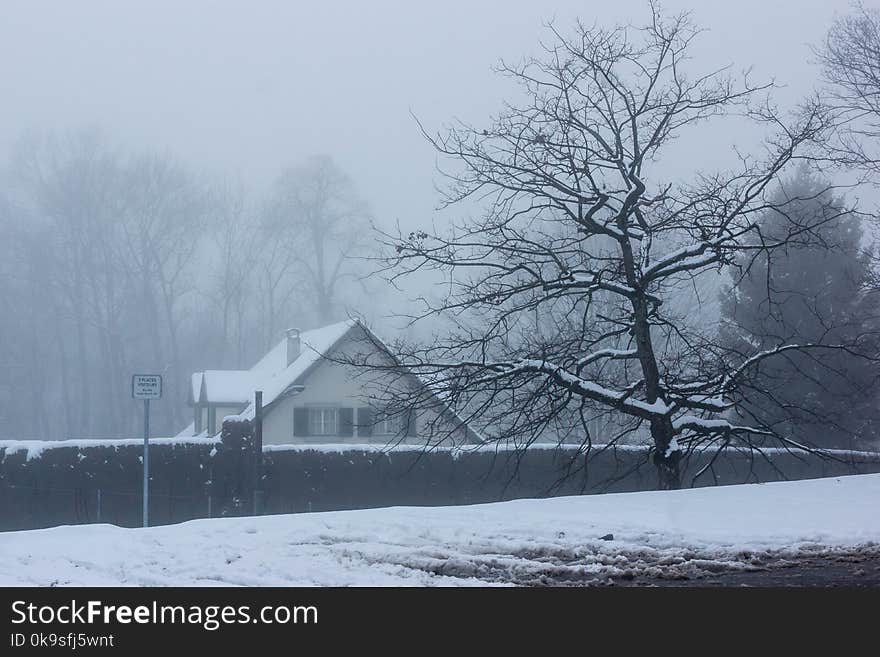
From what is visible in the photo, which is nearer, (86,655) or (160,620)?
(86,655)

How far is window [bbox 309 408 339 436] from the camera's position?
37.5m

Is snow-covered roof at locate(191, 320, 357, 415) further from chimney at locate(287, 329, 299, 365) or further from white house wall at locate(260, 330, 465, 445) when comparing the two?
white house wall at locate(260, 330, 465, 445)

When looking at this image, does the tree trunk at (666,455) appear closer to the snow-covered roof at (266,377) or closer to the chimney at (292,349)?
the snow-covered roof at (266,377)

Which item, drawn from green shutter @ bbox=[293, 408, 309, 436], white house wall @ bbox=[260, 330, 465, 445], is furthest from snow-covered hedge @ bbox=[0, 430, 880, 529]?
green shutter @ bbox=[293, 408, 309, 436]

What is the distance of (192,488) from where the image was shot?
86.6 feet

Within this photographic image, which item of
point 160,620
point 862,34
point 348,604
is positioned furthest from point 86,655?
point 862,34

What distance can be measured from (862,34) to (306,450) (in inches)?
596

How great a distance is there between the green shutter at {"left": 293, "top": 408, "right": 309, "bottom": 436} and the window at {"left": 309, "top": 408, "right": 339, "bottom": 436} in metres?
0.27

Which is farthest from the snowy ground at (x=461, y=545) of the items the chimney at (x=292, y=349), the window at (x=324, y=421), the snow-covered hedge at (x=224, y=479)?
the chimney at (x=292, y=349)

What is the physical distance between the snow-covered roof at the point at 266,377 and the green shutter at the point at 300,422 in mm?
910

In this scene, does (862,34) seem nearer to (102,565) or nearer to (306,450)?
(306,450)

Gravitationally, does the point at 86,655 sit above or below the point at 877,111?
below

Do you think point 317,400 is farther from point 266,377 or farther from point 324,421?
point 266,377

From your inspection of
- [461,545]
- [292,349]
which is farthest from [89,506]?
[461,545]
